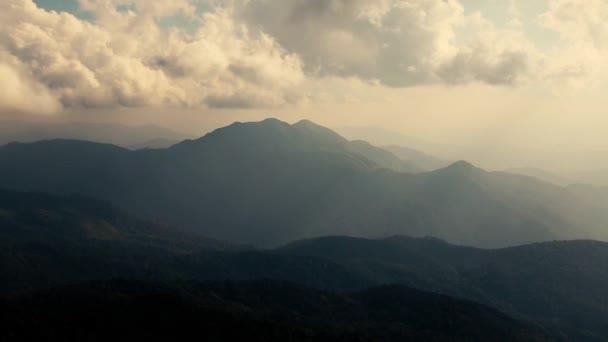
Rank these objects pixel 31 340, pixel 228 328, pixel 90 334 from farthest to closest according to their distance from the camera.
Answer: pixel 228 328 → pixel 90 334 → pixel 31 340

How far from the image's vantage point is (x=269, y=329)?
19262 cm

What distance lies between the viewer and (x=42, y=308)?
653 ft

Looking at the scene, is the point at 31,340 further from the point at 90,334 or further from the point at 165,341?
the point at 165,341

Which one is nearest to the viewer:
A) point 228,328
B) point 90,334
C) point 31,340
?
point 31,340

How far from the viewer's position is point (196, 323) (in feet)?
635

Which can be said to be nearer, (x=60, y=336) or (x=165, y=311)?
(x=60, y=336)

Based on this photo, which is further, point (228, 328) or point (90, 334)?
point (228, 328)

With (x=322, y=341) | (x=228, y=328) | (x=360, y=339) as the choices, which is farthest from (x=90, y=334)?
(x=360, y=339)

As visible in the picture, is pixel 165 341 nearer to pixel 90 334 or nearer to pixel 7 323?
pixel 90 334

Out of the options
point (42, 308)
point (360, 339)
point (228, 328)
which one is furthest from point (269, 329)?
point (42, 308)

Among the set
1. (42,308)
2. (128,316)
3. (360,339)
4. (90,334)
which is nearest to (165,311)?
(128,316)

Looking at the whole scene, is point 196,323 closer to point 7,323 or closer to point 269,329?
point 269,329

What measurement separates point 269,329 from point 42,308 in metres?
79.5

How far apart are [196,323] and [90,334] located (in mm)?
33502
